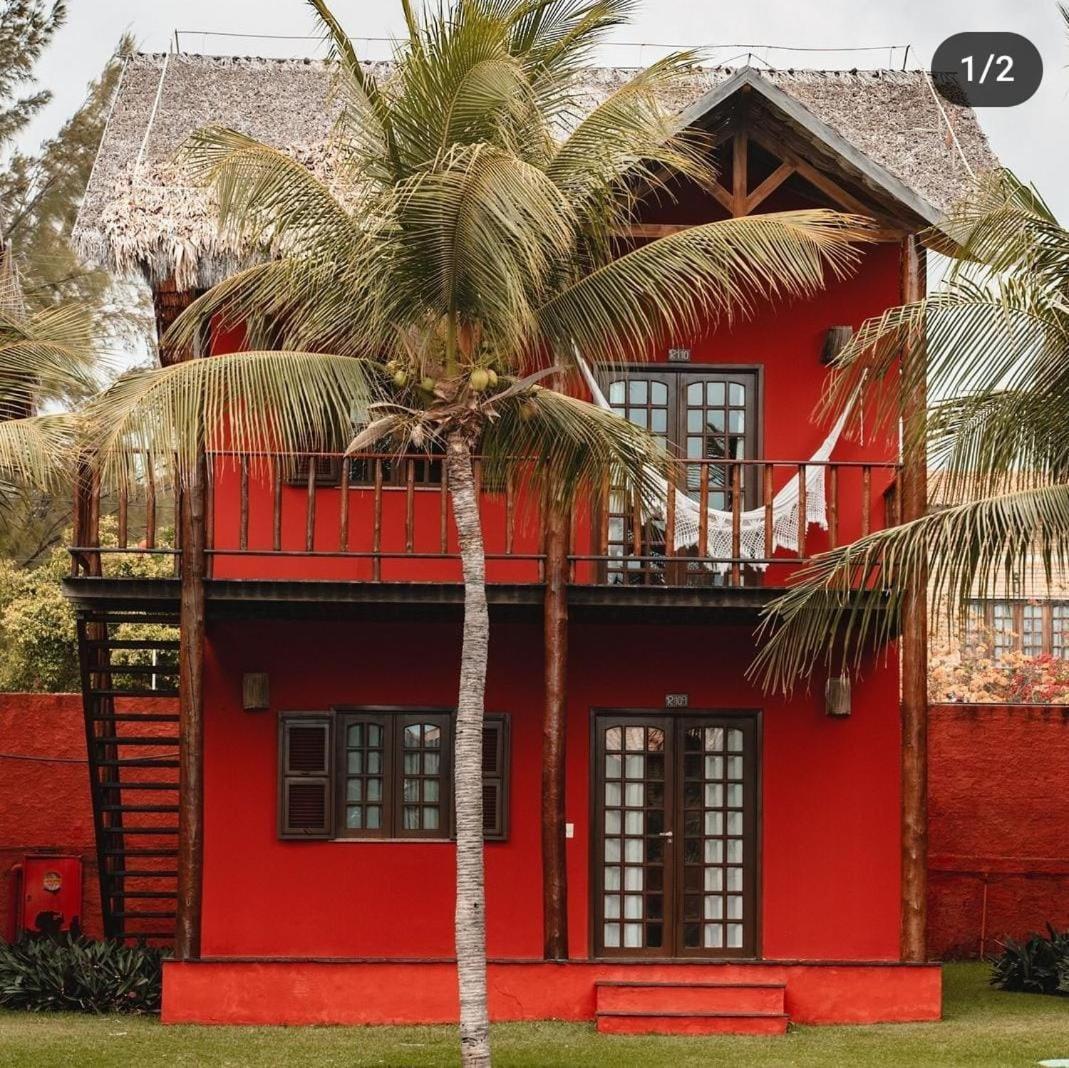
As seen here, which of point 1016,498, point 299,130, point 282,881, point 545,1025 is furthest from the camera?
point 299,130

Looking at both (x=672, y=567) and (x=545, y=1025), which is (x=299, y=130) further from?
(x=545, y=1025)

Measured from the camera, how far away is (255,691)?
45.0ft

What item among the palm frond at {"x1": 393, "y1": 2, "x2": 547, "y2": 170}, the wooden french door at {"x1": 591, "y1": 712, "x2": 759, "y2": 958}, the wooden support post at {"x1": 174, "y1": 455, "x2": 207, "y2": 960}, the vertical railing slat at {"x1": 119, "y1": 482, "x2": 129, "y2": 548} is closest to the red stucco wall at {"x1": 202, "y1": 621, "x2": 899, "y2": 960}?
the wooden french door at {"x1": 591, "y1": 712, "x2": 759, "y2": 958}

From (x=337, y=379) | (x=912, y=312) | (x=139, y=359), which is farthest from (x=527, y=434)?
(x=139, y=359)

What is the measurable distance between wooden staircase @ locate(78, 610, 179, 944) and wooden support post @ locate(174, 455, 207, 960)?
694 millimetres

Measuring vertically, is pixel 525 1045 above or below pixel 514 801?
below

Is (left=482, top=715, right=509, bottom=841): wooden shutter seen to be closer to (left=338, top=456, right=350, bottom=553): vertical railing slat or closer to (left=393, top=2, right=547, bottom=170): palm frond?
(left=338, top=456, right=350, bottom=553): vertical railing slat

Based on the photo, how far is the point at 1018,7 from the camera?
26531 millimetres

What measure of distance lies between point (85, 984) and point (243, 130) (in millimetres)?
6919

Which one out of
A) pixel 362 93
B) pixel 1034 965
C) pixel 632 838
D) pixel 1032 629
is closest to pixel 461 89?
pixel 362 93

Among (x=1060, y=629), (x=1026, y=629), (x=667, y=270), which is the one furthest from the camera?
(x=1026, y=629)

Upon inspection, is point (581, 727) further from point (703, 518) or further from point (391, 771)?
point (703, 518)

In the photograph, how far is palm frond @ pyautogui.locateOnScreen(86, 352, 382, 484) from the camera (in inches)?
380

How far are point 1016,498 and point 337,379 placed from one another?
3717 millimetres
